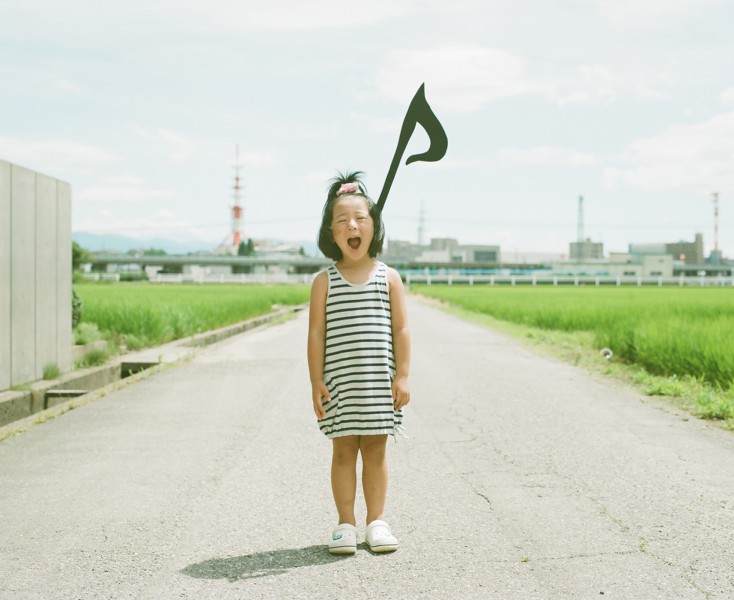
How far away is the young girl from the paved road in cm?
24

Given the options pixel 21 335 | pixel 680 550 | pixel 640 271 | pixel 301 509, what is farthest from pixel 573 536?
pixel 640 271

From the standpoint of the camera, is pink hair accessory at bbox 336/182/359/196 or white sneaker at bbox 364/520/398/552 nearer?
white sneaker at bbox 364/520/398/552

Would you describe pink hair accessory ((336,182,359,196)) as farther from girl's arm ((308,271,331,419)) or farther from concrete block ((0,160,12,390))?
concrete block ((0,160,12,390))

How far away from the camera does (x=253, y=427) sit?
19.3 ft

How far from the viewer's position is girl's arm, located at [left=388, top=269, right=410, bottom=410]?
10.4 ft

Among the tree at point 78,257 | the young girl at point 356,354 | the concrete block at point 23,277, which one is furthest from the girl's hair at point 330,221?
the tree at point 78,257

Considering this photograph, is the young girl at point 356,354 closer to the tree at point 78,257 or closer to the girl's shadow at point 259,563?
the girl's shadow at point 259,563

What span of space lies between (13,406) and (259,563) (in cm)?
431

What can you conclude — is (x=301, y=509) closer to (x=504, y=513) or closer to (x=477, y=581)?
(x=504, y=513)

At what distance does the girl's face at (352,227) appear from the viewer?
3.19 meters

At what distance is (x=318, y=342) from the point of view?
318 centimetres

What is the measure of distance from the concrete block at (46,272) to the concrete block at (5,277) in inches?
26.0

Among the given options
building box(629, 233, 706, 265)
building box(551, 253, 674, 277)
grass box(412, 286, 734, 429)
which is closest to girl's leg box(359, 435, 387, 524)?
grass box(412, 286, 734, 429)

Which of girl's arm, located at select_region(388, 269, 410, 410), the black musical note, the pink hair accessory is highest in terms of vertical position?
the black musical note
